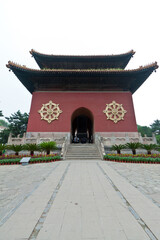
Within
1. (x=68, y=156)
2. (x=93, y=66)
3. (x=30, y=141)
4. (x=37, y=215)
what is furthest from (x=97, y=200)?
(x=93, y=66)

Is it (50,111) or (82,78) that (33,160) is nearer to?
(50,111)

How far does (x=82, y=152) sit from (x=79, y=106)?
4.80 m

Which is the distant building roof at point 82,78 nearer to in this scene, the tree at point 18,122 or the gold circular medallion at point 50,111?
the gold circular medallion at point 50,111

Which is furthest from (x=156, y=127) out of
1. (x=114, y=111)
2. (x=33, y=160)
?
(x=33, y=160)

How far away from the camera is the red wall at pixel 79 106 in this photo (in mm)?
10219

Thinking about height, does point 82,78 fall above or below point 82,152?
above

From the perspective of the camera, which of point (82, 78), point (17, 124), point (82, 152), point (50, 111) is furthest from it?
point (17, 124)

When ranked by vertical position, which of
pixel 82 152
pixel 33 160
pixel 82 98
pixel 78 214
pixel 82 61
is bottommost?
pixel 78 214

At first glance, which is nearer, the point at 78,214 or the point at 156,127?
the point at 78,214

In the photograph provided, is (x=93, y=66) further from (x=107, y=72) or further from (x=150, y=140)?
(x=150, y=140)

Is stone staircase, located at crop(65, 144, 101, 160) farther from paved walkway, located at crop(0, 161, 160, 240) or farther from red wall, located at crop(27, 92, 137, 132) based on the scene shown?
paved walkway, located at crop(0, 161, 160, 240)

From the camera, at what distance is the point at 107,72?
9.96 m

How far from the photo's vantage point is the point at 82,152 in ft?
26.3

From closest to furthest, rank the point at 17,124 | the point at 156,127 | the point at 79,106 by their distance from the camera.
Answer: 1. the point at 79,106
2. the point at 17,124
3. the point at 156,127
